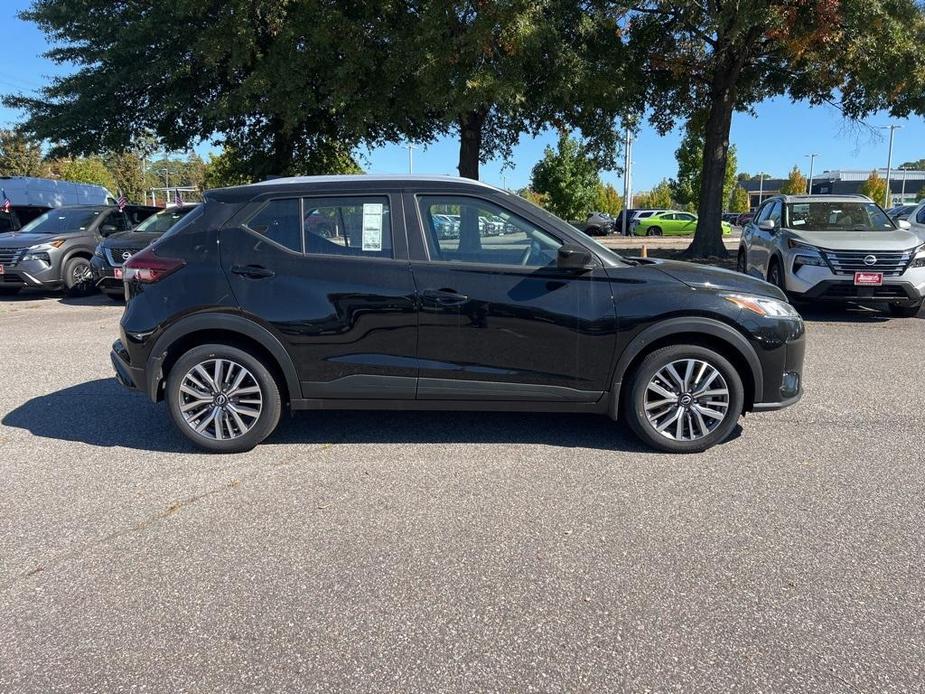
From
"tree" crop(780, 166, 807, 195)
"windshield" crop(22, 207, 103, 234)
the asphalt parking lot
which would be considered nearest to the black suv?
"windshield" crop(22, 207, 103, 234)

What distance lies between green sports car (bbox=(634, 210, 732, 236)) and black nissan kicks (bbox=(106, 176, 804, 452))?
118ft

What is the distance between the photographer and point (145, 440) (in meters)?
5.07

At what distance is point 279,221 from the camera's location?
15.5ft

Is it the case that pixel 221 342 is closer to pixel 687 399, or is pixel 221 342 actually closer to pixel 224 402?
pixel 224 402

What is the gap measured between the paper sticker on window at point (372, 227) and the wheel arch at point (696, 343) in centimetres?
Result: 177

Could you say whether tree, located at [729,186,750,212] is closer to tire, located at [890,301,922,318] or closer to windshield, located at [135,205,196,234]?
tire, located at [890,301,922,318]

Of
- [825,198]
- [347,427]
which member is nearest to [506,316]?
[347,427]

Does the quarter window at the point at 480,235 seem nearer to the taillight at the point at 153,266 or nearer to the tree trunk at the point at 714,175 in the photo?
the taillight at the point at 153,266

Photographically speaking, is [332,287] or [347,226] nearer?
[332,287]

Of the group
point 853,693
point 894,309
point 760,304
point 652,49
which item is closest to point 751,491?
point 760,304

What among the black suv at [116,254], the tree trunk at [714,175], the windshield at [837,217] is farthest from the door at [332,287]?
the tree trunk at [714,175]

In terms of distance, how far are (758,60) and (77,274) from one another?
16276 millimetres

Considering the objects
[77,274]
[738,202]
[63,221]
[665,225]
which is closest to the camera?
[77,274]

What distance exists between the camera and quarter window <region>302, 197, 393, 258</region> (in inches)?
184
